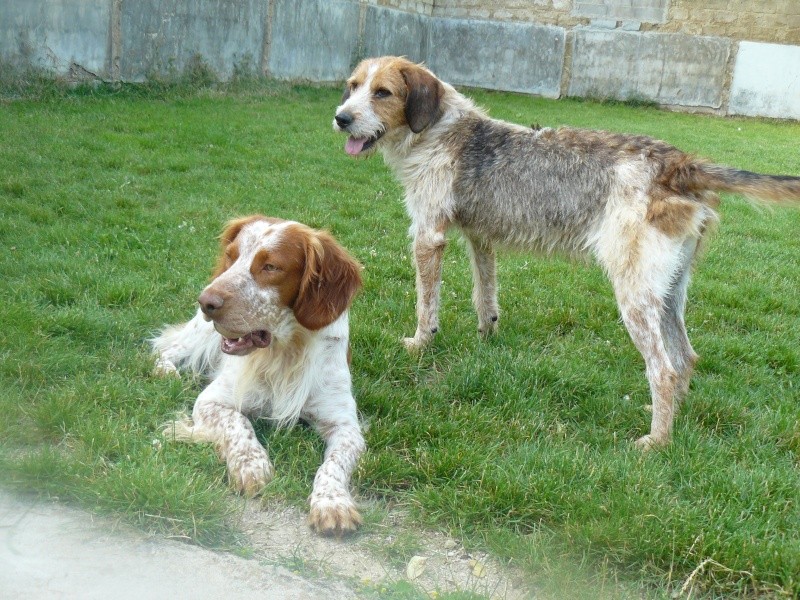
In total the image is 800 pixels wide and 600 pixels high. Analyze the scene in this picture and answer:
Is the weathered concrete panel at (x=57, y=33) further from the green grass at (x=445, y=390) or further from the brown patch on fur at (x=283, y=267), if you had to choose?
the brown patch on fur at (x=283, y=267)

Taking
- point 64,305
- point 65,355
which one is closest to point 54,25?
point 64,305

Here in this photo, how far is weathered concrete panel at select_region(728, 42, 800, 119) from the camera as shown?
16.3 meters

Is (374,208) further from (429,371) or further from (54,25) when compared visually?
(54,25)

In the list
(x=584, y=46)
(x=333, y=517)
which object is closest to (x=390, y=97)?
(x=333, y=517)

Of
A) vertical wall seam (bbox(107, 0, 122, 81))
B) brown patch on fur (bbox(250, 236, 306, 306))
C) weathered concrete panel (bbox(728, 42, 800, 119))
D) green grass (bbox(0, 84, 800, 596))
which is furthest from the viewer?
weathered concrete panel (bbox(728, 42, 800, 119))

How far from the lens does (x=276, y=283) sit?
3.28 metres

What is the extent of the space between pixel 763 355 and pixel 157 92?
879cm

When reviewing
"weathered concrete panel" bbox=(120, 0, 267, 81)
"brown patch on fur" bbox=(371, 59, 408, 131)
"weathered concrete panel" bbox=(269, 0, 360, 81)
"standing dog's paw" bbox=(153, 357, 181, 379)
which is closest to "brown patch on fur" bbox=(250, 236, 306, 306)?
"standing dog's paw" bbox=(153, 357, 181, 379)

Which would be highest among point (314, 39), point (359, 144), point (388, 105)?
point (314, 39)

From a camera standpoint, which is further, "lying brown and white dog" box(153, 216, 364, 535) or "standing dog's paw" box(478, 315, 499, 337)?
"standing dog's paw" box(478, 315, 499, 337)

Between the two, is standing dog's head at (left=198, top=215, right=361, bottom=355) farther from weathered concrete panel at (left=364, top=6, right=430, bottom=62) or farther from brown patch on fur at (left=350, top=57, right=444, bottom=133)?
weathered concrete panel at (left=364, top=6, right=430, bottom=62)

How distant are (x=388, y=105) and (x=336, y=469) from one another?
236cm

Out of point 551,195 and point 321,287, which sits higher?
point 551,195

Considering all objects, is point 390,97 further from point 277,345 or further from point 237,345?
point 237,345
